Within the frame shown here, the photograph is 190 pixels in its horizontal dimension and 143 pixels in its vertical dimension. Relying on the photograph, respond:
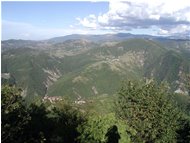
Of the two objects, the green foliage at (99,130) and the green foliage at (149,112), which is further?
the green foliage at (149,112)

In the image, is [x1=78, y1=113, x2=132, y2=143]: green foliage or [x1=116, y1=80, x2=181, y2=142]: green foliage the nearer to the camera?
[x1=78, y1=113, x2=132, y2=143]: green foliage

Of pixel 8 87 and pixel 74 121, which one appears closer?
pixel 8 87

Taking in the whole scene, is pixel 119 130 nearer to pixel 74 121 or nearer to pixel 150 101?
pixel 150 101

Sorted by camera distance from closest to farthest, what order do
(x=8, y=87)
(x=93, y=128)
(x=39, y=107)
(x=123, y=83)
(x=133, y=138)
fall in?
(x=8, y=87) → (x=93, y=128) → (x=133, y=138) → (x=123, y=83) → (x=39, y=107)

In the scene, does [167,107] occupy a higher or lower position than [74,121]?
higher

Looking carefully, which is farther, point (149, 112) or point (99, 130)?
point (149, 112)

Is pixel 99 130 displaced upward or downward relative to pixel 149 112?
upward

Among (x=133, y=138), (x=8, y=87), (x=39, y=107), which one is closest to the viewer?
(x=8, y=87)

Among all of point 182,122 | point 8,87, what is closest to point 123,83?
point 182,122
